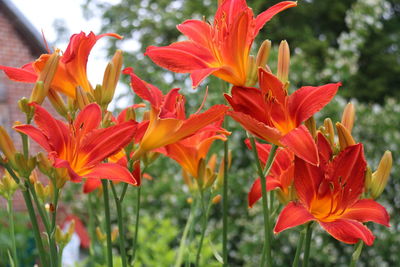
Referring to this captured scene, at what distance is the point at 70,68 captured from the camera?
794 millimetres

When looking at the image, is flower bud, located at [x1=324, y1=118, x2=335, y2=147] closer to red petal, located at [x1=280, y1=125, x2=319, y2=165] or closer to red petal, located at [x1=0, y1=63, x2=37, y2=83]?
red petal, located at [x1=280, y1=125, x2=319, y2=165]

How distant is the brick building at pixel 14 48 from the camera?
7.37m

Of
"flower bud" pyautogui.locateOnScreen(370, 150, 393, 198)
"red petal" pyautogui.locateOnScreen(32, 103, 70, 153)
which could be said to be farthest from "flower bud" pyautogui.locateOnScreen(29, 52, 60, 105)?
"flower bud" pyautogui.locateOnScreen(370, 150, 393, 198)

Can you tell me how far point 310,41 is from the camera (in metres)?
9.77

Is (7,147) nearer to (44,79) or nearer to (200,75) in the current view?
(44,79)

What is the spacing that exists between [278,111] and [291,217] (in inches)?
5.4

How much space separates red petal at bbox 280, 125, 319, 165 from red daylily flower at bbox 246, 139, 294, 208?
0.45 feet

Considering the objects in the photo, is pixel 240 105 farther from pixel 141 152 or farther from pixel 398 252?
pixel 398 252

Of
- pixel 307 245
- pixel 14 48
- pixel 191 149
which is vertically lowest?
pixel 307 245

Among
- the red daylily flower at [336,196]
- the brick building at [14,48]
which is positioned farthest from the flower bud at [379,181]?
the brick building at [14,48]

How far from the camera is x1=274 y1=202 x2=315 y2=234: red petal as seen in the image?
2.17 feet

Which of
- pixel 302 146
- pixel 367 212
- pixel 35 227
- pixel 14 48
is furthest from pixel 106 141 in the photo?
pixel 14 48

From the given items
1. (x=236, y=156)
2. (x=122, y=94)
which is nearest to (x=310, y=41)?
(x=122, y=94)

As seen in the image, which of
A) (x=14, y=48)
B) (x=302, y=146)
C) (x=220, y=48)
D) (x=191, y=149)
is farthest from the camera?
(x=14, y=48)
